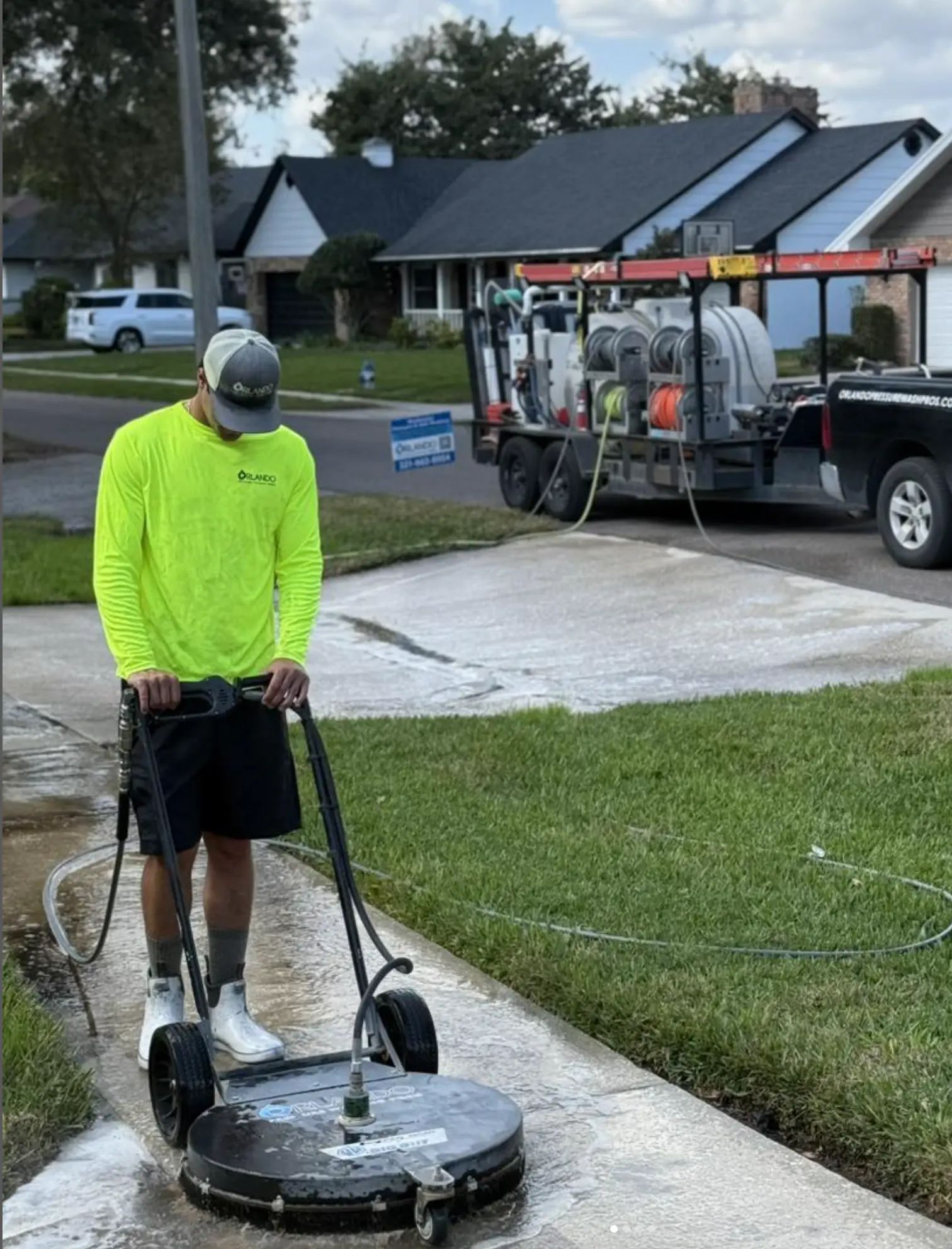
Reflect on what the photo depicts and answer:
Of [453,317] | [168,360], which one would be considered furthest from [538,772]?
[453,317]

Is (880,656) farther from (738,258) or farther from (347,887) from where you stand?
(347,887)

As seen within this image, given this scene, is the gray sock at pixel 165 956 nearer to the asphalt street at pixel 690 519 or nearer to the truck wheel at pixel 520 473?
the asphalt street at pixel 690 519

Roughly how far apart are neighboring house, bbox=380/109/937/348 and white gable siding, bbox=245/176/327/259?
4.47 meters

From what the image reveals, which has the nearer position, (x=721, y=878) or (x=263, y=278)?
(x=721, y=878)

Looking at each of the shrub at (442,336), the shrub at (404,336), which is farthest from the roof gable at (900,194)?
Result: the shrub at (404,336)

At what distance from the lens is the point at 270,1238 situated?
3842mm

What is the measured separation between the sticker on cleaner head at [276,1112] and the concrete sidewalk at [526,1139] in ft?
0.81

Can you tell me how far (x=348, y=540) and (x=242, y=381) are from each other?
11.3m

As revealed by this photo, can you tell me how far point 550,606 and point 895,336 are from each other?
2216cm

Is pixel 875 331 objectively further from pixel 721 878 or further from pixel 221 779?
pixel 221 779

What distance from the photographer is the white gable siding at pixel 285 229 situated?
5362 cm

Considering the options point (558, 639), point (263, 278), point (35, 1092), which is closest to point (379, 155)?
point (263, 278)

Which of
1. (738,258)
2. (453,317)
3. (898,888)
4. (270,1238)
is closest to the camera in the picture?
(270,1238)

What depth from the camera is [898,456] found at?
43.4ft
